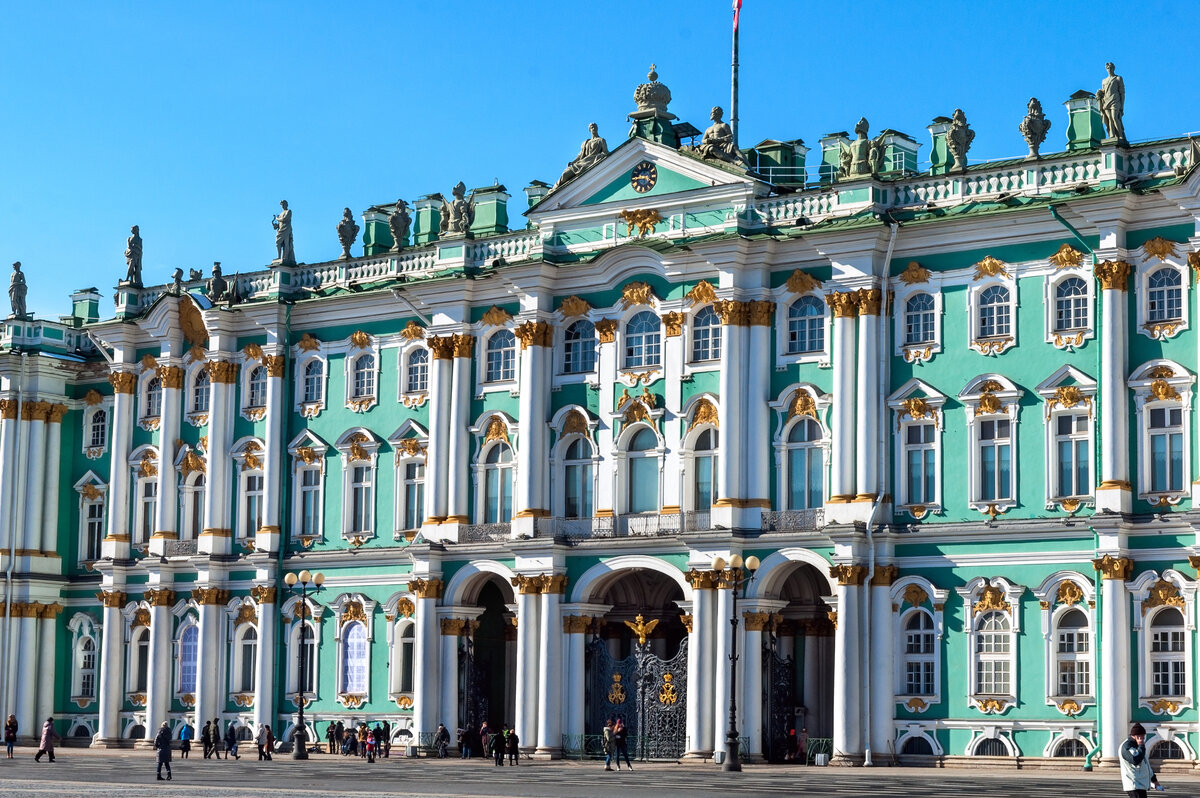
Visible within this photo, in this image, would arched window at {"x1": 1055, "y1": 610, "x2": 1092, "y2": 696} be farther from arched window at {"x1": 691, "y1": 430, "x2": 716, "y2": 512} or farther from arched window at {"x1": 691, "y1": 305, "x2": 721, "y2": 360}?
arched window at {"x1": 691, "y1": 305, "x2": 721, "y2": 360}

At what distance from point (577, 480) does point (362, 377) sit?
937 centimetres

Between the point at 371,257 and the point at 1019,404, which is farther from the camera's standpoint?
the point at 371,257

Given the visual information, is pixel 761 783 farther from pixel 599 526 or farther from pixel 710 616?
pixel 599 526

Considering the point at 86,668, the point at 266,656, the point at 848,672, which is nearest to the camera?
the point at 848,672

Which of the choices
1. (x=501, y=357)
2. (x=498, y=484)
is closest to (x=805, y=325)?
(x=501, y=357)

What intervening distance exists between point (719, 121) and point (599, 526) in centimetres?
1239

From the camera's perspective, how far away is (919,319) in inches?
2208

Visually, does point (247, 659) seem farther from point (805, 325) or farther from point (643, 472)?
point (805, 325)

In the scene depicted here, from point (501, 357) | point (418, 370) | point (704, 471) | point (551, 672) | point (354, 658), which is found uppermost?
point (501, 357)

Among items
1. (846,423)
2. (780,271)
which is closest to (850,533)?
(846,423)

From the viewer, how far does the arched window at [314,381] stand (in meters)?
68.0

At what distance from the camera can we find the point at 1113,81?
176ft

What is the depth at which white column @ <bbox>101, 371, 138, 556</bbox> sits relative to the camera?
236 feet

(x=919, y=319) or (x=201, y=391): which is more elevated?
(x=919, y=319)
